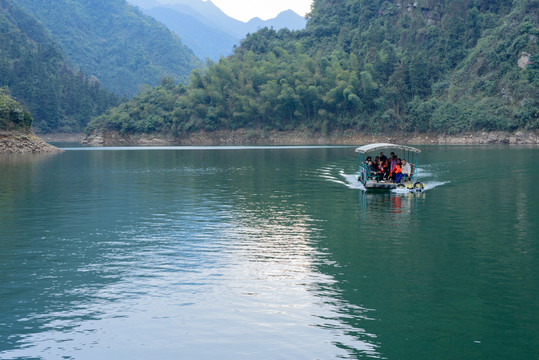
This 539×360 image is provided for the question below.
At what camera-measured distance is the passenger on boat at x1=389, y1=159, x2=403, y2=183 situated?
41188 mm

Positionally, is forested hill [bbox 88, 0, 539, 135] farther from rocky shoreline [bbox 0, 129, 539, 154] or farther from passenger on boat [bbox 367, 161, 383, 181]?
passenger on boat [bbox 367, 161, 383, 181]

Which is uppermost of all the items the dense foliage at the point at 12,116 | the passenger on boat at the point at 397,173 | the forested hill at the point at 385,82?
the forested hill at the point at 385,82

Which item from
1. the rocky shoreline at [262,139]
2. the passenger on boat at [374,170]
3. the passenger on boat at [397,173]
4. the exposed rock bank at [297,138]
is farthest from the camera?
the exposed rock bank at [297,138]

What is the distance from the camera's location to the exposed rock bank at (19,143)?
92.7 m

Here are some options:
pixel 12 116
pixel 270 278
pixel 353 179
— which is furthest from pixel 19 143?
pixel 270 278

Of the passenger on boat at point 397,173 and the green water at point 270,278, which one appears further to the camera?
the passenger on boat at point 397,173

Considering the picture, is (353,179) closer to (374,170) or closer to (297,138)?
(374,170)

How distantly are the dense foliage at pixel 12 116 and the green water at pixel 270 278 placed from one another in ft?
198

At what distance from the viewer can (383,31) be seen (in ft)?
531

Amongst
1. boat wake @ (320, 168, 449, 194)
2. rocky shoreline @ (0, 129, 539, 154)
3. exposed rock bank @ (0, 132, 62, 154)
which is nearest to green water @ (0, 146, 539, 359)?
boat wake @ (320, 168, 449, 194)

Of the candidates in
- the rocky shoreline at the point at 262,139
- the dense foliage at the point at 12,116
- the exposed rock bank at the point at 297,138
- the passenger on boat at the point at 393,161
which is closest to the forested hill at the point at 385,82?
the exposed rock bank at the point at 297,138

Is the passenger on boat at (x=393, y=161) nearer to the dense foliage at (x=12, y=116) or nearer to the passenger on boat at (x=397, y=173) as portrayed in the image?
the passenger on boat at (x=397, y=173)

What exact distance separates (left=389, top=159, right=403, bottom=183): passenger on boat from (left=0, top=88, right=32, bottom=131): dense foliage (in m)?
69.3

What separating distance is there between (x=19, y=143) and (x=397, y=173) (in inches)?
2940
